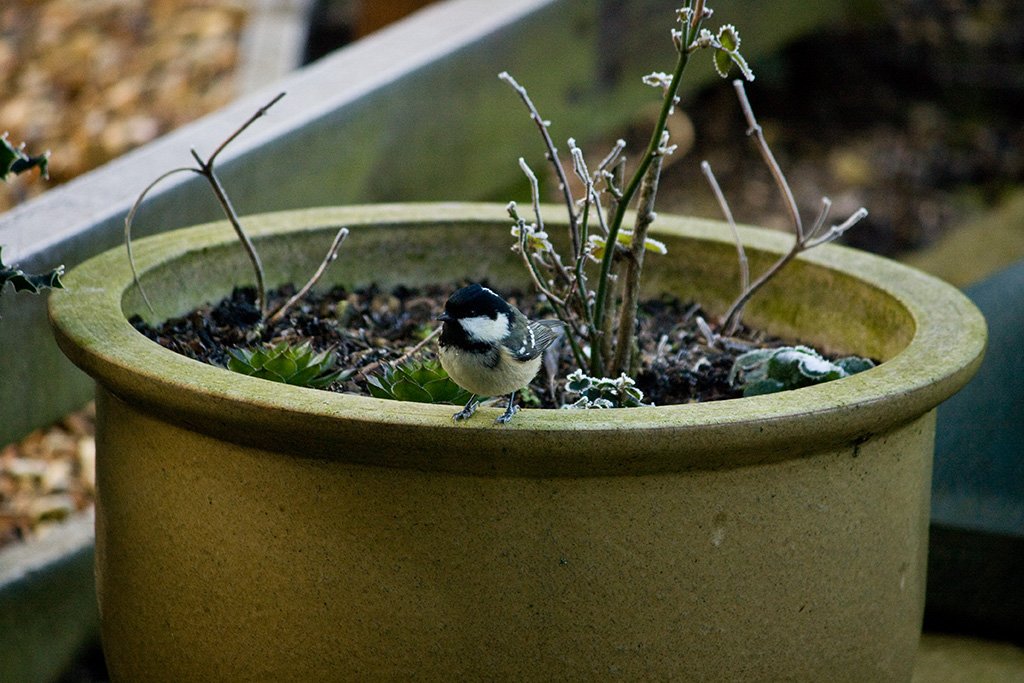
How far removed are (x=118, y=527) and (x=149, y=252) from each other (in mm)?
689

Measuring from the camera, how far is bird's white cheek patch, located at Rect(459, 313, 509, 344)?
195 centimetres

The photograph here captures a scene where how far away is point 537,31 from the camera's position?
4.57m

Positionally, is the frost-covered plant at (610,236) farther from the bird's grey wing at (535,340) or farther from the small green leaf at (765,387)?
the small green leaf at (765,387)

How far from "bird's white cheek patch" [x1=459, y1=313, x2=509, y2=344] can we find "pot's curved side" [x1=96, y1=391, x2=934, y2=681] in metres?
0.26

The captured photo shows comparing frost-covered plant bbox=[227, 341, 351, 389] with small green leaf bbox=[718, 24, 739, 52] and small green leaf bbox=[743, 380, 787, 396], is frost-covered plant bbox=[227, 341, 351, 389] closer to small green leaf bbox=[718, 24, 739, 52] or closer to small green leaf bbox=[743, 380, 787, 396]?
small green leaf bbox=[743, 380, 787, 396]

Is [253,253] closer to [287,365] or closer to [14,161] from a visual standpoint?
[287,365]

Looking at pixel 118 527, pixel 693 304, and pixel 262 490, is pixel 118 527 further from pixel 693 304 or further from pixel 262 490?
pixel 693 304

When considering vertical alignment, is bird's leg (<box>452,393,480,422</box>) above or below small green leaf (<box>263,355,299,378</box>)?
above

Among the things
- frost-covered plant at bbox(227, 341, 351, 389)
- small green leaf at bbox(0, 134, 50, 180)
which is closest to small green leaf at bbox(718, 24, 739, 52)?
frost-covered plant at bbox(227, 341, 351, 389)

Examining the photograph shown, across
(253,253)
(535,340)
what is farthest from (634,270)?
(253,253)

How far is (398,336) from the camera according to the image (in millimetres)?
2678

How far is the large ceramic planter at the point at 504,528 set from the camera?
1.79 meters

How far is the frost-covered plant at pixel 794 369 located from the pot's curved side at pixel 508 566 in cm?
27

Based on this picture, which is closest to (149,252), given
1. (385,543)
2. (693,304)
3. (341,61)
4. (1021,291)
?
(385,543)
